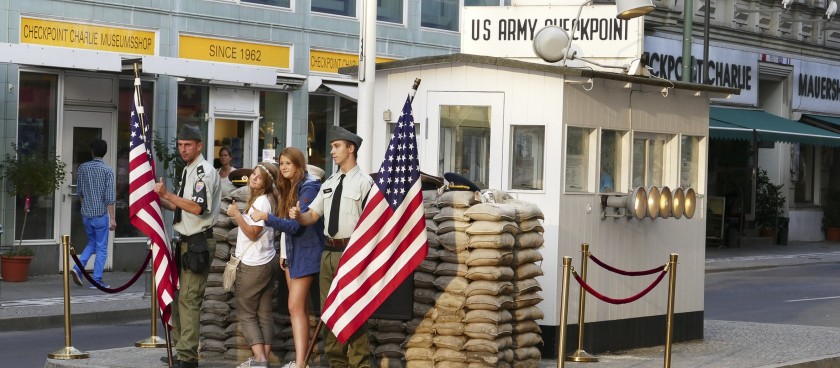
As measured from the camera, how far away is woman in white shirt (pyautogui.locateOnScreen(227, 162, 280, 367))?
1073 cm

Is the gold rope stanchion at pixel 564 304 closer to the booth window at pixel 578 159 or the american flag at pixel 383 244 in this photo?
the american flag at pixel 383 244

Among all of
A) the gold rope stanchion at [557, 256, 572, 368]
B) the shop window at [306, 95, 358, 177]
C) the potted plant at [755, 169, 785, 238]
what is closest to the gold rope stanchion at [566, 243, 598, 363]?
→ the gold rope stanchion at [557, 256, 572, 368]

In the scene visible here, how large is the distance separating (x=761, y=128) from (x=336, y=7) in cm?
1196

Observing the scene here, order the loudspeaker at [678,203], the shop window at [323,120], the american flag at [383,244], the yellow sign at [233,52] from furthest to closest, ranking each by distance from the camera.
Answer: the shop window at [323,120], the yellow sign at [233,52], the loudspeaker at [678,203], the american flag at [383,244]

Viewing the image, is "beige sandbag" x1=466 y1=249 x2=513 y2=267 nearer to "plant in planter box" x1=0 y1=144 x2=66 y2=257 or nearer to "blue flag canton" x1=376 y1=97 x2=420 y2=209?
"blue flag canton" x1=376 y1=97 x2=420 y2=209

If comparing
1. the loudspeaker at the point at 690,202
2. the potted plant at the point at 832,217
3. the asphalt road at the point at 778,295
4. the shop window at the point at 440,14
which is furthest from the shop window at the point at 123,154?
the potted plant at the point at 832,217

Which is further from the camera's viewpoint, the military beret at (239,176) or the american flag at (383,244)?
the military beret at (239,176)

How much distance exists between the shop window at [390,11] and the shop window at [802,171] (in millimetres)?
16190

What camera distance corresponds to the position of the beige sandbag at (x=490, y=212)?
35.0 ft

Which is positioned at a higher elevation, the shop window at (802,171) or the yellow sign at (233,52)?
the yellow sign at (233,52)

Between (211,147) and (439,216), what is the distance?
12844 millimetres

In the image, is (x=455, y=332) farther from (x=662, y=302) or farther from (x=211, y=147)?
(x=211, y=147)

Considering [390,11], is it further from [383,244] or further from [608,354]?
[383,244]

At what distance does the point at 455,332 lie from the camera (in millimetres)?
10656
